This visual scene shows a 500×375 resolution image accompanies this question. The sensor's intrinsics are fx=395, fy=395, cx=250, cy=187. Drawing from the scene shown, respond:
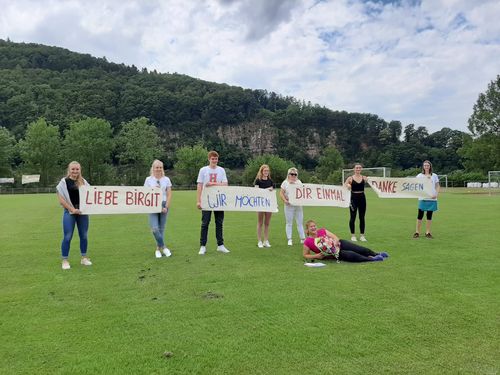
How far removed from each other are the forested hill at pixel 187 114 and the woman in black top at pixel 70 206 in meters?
109

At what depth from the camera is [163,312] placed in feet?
16.4

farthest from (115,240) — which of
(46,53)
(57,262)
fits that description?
(46,53)

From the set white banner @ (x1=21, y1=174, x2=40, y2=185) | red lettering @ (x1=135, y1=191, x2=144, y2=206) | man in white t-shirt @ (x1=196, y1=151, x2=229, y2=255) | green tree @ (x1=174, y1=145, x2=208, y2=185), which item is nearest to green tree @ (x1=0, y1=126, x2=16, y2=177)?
white banner @ (x1=21, y1=174, x2=40, y2=185)

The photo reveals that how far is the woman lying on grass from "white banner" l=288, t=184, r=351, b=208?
5.86 ft

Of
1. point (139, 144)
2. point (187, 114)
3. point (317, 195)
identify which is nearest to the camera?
point (317, 195)

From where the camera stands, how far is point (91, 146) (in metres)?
86.3

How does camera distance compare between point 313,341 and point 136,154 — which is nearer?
point 313,341

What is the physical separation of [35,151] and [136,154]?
24.4m

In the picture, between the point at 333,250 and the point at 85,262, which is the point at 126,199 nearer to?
the point at 85,262

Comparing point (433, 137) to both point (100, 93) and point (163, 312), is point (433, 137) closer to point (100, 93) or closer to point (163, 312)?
point (100, 93)

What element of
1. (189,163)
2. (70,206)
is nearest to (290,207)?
(70,206)

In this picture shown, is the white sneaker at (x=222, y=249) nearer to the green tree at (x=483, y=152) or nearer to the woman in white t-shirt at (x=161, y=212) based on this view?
the woman in white t-shirt at (x=161, y=212)

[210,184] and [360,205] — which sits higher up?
[210,184]

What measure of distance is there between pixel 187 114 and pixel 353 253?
553ft
